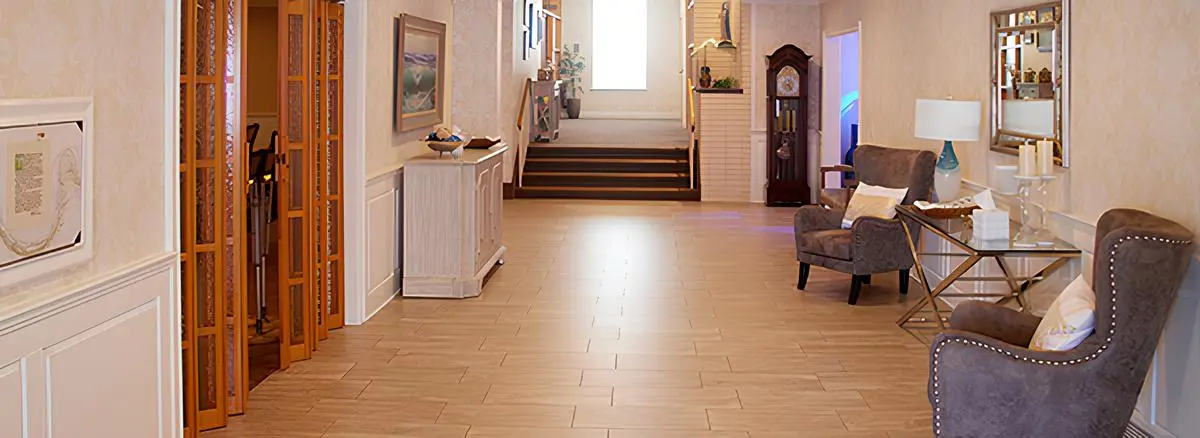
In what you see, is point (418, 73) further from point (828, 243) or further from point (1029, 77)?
point (1029, 77)

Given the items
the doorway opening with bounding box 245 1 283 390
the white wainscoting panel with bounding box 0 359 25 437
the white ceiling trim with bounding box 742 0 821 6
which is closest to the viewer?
the white wainscoting panel with bounding box 0 359 25 437

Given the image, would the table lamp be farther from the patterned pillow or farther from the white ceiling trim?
the white ceiling trim

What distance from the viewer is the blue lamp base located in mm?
6801

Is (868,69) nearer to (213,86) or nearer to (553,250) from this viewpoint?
(553,250)

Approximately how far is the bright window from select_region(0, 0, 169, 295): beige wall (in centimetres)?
1821

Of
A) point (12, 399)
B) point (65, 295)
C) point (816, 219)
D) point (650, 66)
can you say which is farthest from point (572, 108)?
point (12, 399)

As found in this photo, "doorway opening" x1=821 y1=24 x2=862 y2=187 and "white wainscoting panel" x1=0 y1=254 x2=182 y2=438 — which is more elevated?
"doorway opening" x1=821 y1=24 x2=862 y2=187

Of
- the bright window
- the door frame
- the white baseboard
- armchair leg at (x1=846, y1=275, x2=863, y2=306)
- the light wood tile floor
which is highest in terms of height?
the bright window

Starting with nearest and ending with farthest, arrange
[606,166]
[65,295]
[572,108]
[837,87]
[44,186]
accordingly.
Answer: [44,186] < [65,295] < [837,87] < [606,166] < [572,108]

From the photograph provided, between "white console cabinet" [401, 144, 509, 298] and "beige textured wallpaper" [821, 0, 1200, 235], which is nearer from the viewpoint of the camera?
"beige textured wallpaper" [821, 0, 1200, 235]

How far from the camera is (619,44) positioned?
2181 cm

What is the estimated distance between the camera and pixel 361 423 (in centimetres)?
470

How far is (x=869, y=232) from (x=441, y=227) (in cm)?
276

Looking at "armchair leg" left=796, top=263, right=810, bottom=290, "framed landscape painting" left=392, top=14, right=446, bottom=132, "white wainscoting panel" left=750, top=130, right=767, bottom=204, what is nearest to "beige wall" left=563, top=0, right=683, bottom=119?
"white wainscoting panel" left=750, top=130, right=767, bottom=204
